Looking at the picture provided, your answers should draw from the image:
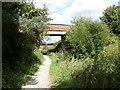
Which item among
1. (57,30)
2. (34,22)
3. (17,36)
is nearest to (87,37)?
(34,22)

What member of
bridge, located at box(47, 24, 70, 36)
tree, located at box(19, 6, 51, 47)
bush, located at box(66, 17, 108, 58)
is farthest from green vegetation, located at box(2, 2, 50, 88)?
bridge, located at box(47, 24, 70, 36)

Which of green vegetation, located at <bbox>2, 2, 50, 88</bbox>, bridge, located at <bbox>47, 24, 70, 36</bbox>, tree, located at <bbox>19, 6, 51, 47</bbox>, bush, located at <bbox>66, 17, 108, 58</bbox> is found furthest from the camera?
bridge, located at <bbox>47, 24, 70, 36</bbox>

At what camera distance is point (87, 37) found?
673 inches

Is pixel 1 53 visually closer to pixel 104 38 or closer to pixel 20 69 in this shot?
pixel 20 69

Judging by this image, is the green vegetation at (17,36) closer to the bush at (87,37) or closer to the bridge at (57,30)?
the bush at (87,37)

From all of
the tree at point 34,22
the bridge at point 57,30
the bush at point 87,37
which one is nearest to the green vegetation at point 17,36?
the tree at point 34,22

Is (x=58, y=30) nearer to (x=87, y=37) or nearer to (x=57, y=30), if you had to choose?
(x=57, y=30)

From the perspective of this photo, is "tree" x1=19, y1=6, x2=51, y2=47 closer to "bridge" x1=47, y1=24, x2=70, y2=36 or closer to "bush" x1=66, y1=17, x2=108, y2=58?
"bush" x1=66, y1=17, x2=108, y2=58

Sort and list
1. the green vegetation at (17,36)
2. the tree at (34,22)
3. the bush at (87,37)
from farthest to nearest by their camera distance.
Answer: the bush at (87,37) → the tree at (34,22) → the green vegetation at (17,36)

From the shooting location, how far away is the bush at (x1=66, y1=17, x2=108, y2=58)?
1684 cm

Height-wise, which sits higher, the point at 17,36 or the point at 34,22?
the point at 34,22

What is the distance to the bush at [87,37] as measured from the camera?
16837mm

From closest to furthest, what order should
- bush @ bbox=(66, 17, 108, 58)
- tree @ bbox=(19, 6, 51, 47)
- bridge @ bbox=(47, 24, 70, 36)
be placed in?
tree @ bbox=(19, 6, 51, 47) < bush @ bbox=(66, 17, 108, 58) < bridge @ bbox=(47, 24, 70, 36)

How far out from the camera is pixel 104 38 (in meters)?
18.5
